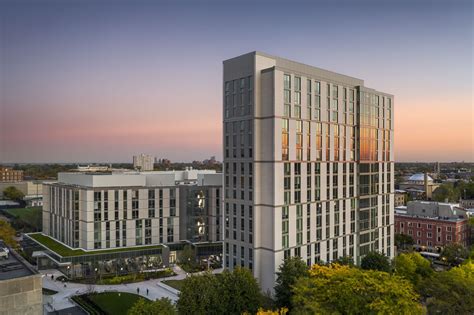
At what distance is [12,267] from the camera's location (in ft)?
107

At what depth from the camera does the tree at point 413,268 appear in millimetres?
53375

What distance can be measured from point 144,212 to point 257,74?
1599 inches

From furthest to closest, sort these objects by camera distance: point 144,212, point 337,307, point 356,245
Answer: point 144,212 < point 356,245 < point 337,307

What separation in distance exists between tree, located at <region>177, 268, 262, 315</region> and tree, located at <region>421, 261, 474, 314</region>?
17790mm

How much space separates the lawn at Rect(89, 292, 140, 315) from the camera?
49.4 meters

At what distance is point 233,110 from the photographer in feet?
166

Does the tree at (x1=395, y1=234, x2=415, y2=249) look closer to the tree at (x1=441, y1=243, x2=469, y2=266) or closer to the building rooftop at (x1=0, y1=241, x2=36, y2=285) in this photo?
the tree at (x1=441, y1=243, x2=469, y2=266)

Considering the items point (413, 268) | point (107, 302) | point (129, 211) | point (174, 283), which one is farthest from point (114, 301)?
point (413, 268)

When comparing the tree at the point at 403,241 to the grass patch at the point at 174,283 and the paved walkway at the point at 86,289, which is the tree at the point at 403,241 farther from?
the grass patch at the point at 174,283

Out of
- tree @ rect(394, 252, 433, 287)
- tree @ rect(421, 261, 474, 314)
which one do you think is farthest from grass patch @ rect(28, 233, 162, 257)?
tree @ rect(421, 261, 474, 314)

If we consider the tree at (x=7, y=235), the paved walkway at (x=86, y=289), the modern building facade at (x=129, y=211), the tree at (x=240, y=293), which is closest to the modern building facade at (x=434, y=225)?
the modern building facade at (x=129, y=211)

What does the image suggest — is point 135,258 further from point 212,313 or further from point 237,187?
point 212,313

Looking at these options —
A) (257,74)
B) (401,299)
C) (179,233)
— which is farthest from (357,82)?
(179,233)

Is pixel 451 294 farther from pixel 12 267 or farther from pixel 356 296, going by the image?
pixel 12 267
